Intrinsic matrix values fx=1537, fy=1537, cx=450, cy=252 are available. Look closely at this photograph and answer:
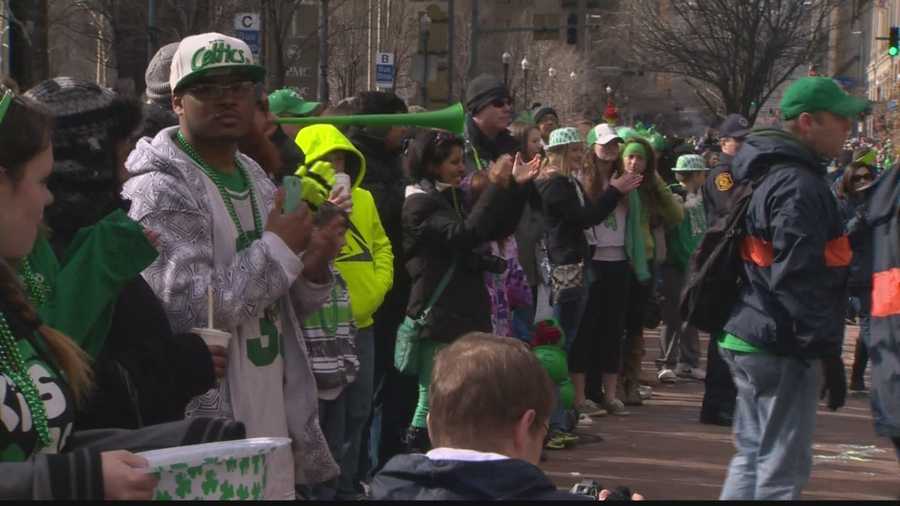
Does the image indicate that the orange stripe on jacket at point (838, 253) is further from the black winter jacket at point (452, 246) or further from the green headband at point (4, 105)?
the green headband at point (4, 105)

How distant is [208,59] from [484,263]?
3572 millimetres

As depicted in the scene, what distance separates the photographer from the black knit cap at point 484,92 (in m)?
8.98

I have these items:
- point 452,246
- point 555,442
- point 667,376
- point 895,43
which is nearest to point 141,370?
point 452,246

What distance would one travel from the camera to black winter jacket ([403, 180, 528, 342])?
759 centimetres

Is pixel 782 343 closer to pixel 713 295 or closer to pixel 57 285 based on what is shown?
pixel 713 295

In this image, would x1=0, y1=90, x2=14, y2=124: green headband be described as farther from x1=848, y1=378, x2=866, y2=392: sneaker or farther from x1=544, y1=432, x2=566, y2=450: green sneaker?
x1=848, y1=378, x2=866, y2=392: sneaker

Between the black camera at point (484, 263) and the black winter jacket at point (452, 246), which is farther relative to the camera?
the black camera at point (484, 263)

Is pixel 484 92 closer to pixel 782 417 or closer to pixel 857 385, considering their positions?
pixel 782 417

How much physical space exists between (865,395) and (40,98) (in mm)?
9659

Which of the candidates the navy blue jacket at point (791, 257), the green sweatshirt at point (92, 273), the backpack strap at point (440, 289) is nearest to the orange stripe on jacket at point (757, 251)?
the navy blue jacket at point (791, 257)

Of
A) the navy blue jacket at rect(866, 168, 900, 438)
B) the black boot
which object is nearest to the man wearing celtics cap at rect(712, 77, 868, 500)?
the navy blue jacket at rect(866, 168, 900, 438)

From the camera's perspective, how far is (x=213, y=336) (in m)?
4.00

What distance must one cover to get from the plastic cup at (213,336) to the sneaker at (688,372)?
970cm

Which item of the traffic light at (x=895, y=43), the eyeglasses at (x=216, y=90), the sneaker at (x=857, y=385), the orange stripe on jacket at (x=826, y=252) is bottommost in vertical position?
the sneaker at (x=857, y=385)
